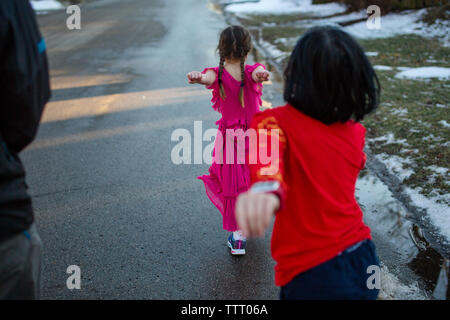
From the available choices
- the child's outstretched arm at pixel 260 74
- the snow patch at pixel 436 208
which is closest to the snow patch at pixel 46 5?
the child's outstretched arm at pixel 260 74

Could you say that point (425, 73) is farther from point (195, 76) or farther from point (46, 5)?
point (46, 5)

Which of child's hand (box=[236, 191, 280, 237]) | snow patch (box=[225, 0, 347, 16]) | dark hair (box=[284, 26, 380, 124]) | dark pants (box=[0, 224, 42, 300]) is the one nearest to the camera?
child's hand (box=[236, 191, 280, 237])

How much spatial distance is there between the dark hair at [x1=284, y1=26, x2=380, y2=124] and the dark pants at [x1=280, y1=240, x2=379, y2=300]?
0.54m

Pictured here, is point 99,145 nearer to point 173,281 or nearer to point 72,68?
point 173,281

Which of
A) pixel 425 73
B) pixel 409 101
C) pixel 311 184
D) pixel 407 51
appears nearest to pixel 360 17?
pixel 407 51

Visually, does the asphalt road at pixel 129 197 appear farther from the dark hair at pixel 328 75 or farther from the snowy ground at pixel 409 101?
the dark hair at pixel 328 75

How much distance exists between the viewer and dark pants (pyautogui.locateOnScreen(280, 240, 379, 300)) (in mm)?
1547

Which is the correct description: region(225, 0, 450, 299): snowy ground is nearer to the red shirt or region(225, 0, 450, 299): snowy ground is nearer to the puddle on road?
the puddle on road

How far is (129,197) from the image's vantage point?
13.4 ft

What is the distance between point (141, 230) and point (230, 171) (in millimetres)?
1002

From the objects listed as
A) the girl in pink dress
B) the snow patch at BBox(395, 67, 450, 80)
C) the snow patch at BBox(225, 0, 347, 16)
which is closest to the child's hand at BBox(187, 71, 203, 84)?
the girl in pink dress

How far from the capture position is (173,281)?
9.62 feet

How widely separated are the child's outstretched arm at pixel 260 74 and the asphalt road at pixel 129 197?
1.35m

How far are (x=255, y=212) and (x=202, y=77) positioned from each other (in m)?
1.94
